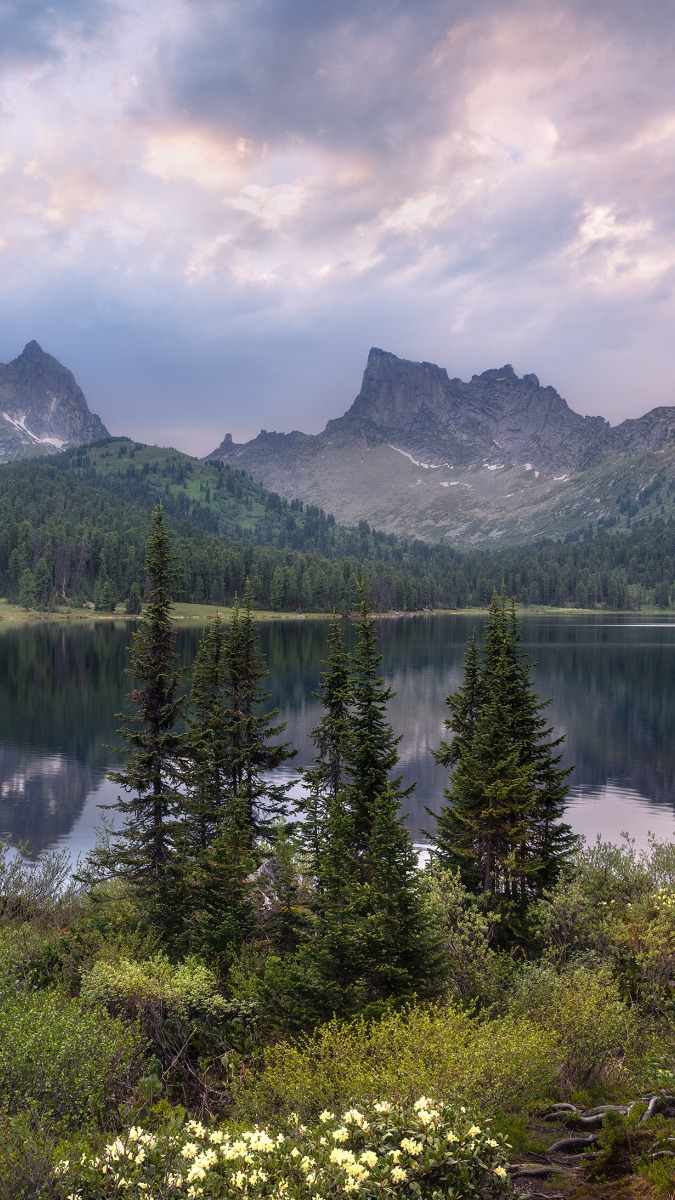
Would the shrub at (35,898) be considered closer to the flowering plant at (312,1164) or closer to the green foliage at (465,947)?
the green foliage at (465,947)

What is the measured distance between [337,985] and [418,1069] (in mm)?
7756

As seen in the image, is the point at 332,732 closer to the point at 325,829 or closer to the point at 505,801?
the point at 325,829

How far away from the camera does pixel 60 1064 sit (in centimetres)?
1600

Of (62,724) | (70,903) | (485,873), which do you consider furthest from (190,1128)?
(62,724)

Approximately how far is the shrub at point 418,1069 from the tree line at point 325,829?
4928 mm

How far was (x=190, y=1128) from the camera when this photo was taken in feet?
38.8

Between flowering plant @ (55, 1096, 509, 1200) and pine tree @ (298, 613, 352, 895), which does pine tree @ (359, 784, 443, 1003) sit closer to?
flowering plant @ (55, 1096, 509, 1200)

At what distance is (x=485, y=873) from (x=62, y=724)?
224 feet

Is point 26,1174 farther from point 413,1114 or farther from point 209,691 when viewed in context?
point 209,691

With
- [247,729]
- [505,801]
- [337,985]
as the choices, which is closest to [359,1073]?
[337,985]

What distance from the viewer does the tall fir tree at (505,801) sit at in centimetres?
3219

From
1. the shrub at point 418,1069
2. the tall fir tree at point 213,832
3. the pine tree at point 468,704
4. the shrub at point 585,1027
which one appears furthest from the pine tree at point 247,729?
the shrub at point 418,1069

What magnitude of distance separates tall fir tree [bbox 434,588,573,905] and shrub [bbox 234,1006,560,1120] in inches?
587

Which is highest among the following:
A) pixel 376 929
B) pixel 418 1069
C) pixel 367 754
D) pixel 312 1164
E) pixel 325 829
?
pixel 367 754
